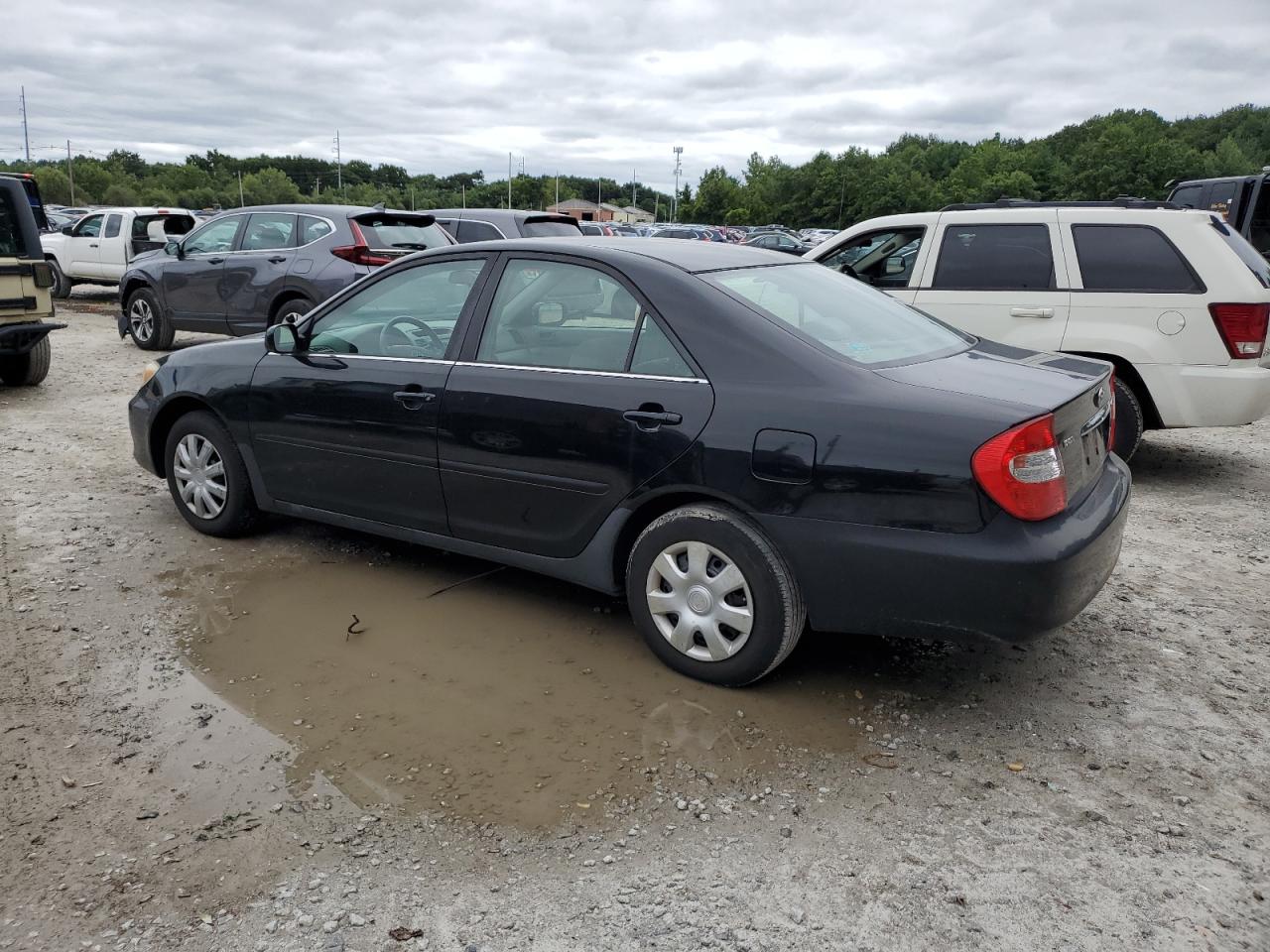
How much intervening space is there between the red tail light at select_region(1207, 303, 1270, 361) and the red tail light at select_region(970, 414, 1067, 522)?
396 cm

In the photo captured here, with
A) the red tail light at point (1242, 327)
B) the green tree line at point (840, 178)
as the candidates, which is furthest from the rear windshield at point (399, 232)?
the green tree line at point (840, 178)

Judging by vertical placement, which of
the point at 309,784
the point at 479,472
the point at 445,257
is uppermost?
the point at 445,257

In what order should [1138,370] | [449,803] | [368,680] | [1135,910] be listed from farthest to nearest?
1. [1138,370]
2. [368,680]
3. [449,803]
4. [1135,910]

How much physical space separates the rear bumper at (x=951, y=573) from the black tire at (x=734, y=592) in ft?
0.23

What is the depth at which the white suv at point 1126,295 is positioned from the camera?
251 inches

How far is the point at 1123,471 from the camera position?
13.4 feet

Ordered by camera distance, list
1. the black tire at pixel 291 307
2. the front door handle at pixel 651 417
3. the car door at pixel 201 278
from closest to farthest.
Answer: the front door handle at pixel 651 417 < the black tire at pixel 291 307 < the car door at pixel 201 278

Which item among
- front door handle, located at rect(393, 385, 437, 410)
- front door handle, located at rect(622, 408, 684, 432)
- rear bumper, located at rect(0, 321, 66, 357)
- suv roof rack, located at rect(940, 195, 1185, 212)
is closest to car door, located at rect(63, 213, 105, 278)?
rear bumper, located at rect(0, 321, 66, 357)

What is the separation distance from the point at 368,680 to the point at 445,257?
74.4 inches

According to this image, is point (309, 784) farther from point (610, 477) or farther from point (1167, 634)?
point (1167, 634)

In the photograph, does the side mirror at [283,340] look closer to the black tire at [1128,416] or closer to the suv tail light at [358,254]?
the black tire at [1128,416]

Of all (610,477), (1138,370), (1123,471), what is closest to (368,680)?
(610,477)

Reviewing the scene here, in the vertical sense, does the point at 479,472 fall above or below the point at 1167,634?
above

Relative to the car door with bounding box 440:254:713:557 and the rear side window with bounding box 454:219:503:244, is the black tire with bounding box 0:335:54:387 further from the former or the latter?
the car door with bounding box 440:254:713:557
